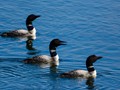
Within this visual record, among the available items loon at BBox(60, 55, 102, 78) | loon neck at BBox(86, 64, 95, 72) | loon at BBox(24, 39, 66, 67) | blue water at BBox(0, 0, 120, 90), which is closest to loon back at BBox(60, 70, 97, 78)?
loon at BBox(60, 55, 102, 78)

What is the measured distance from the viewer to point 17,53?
39531 mm

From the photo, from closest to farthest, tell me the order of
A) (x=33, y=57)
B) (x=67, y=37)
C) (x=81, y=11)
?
(x=33, y=57), (x=67, y=37), (x=81, y=11)

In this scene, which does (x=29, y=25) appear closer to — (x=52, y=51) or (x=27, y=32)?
(x=27, y=32)

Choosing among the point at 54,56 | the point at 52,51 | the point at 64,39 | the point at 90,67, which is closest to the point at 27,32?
the point at 64,39

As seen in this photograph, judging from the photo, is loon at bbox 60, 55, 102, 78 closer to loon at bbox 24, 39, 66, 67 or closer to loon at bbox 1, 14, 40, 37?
loon at bbox 24, 39, 66, 67

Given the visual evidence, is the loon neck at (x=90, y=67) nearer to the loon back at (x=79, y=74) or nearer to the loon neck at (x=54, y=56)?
the loon back at (x=79, y=74)

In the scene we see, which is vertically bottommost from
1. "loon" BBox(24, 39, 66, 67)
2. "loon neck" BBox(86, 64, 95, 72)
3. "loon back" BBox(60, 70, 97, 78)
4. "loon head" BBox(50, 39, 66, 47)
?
"loon back" BBox(60, 70, 97, 78)

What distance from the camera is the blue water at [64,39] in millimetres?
34469

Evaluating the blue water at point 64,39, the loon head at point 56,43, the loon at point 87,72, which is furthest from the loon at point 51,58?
the loon at point 87,72

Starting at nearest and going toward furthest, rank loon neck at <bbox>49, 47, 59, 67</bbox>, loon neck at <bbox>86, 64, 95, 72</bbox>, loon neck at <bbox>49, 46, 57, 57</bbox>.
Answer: loon neck at <bbox>86, 64, 95, 72</bbox> → loon neck at <bbox>49, 47, 59, 67</bbox> → loon neck at <bbox>49, 46, 57, 57</bbox>

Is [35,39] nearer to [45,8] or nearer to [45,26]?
[45,26]

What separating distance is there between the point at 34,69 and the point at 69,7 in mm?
14619

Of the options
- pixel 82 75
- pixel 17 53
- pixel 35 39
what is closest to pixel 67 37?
pixel 35 39

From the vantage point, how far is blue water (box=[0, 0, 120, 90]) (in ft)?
113
